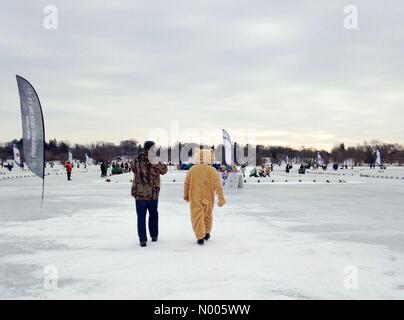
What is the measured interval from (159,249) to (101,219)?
159 inches

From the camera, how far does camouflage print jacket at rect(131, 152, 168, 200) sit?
7004 millimetres

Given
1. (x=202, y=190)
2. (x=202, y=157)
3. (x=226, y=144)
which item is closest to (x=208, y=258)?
(x=202, y=190)

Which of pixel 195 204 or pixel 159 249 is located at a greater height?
pixel 195 204

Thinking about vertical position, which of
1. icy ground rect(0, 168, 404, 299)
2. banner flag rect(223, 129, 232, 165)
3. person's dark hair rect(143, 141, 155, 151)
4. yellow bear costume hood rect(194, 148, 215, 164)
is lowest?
icy ground rect(0, 168, 404, 299)

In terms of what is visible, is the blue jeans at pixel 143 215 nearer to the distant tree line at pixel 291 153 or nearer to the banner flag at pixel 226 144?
the banner flag at pixel 226 144

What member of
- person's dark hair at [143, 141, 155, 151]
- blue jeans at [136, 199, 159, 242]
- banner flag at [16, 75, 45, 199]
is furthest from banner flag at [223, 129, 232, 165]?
person's dark hair at [143, 141, 155, 151]

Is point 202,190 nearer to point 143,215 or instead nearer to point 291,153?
point 143,215

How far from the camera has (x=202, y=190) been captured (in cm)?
719

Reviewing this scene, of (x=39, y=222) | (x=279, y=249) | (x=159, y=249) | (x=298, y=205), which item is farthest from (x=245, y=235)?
(x=298, y=205)

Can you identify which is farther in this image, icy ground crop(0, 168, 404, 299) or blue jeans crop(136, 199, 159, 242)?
blue jeans crop(136, 199, 159, 242)

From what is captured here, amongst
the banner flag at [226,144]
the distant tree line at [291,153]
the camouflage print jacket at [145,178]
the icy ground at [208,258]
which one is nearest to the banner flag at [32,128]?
the icy ground at [208,258]

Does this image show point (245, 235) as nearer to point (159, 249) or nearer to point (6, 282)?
point (159, 249)

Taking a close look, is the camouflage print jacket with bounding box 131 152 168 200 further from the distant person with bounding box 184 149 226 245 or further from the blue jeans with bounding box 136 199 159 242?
the distant person with bounding box 184 149 226 245
